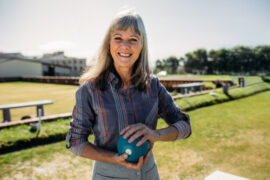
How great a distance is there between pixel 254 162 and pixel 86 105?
430 centimetres

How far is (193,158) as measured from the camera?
447 cm

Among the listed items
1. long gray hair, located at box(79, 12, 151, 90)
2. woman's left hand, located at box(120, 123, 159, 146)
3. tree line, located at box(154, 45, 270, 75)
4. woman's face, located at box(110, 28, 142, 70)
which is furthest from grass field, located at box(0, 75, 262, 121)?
tree line, located at box(154, 45, 270, 75)

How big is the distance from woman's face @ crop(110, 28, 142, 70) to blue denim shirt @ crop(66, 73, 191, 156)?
0.13m

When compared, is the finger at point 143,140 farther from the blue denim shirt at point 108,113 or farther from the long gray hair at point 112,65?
the long gray hair at point 112,65

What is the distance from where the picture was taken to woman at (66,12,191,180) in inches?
51.0

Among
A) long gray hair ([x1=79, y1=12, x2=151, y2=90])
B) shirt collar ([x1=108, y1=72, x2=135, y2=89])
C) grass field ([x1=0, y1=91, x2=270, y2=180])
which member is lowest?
grass field ([x1=0, y1=91, x2=270, y2=180])

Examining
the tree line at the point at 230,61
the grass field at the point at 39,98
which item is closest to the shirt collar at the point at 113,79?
the grass field at the point at 39,98

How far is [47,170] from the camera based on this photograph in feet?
12.9

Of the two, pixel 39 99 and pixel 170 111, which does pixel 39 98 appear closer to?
pixel 39 99

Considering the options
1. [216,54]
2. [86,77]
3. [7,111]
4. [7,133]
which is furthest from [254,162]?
[216,54]

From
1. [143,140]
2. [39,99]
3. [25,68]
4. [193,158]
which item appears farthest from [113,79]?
[25,68]

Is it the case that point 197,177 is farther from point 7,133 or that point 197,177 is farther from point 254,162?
point 7,133

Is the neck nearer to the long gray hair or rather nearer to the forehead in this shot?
the long gray hair

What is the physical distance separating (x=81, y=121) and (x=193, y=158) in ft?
12.5
